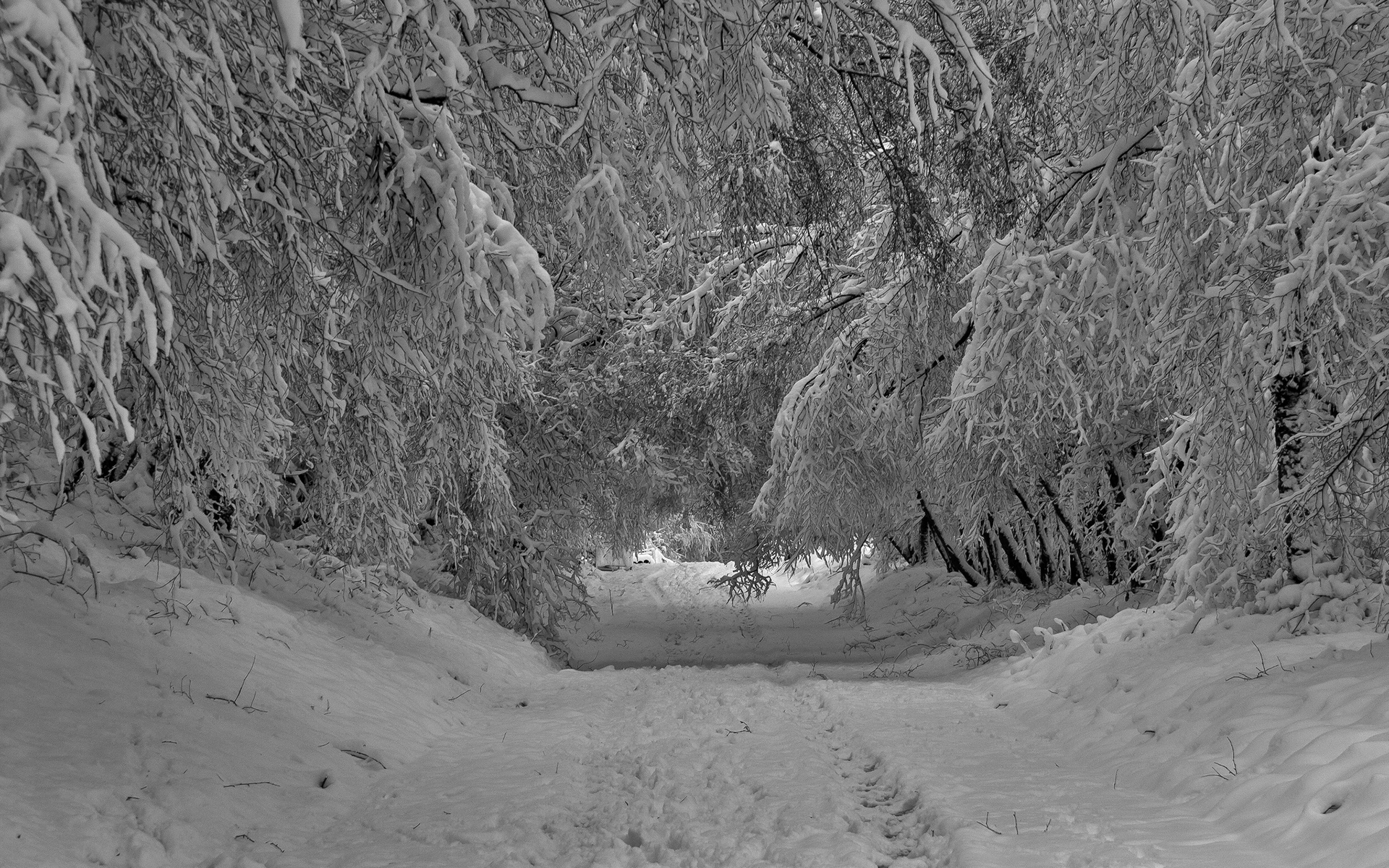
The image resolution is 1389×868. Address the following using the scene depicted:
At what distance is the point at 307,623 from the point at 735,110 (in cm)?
710

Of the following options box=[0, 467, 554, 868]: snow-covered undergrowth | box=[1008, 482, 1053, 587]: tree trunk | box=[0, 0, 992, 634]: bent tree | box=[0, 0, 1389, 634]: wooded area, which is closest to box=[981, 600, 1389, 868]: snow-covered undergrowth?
box=[0, 0, 1389, 634]: wooded area

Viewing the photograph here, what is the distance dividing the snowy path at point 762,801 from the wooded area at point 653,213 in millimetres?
1975

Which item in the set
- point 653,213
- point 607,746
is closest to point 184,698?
point 607,746

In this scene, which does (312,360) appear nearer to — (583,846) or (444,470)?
(583,846)

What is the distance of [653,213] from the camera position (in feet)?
16.9

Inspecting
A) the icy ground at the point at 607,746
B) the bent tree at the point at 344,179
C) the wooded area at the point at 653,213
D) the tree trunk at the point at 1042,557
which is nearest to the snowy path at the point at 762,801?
the icy ground at the point at 607,746

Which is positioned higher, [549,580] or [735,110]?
[735,110]

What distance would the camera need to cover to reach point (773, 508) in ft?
45.6

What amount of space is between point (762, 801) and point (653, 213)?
11.1ft

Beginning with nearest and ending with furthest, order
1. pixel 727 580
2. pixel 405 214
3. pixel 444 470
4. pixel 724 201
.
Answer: pixel 405 214 → pixel 724 201 → pixel 444 470 → pixel 727 580

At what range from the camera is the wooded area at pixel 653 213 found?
3.00 metres

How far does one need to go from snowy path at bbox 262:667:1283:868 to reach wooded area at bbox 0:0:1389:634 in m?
1.97

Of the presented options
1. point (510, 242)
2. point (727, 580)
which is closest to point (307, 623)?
point (510, 242)

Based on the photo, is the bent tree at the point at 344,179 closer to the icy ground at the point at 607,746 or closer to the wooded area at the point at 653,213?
the wooded area at the point at 653,213
